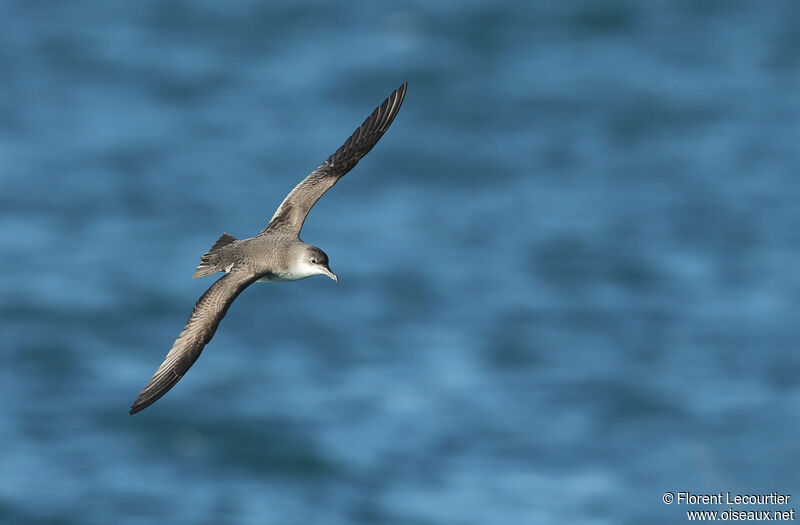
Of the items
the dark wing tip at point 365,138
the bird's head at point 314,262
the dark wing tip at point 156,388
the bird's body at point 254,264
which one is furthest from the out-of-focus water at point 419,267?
the dark wing tip at point 156,388

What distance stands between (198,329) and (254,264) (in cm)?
97

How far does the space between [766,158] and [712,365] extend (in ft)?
36.1

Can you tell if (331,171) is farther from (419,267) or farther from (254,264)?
(419,267)

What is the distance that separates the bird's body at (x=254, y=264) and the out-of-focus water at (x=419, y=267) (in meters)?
33.5

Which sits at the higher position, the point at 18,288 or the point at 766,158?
the point at 766,158

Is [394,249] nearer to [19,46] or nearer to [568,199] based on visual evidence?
[568,199]

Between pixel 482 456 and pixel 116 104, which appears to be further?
pixel 116 104

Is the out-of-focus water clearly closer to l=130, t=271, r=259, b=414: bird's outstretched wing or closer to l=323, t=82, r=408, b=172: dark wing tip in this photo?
l=323, t=82, r=408, b=172: dark wing tip

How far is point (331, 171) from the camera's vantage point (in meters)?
15.4

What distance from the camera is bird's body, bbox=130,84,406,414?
12.8 metres

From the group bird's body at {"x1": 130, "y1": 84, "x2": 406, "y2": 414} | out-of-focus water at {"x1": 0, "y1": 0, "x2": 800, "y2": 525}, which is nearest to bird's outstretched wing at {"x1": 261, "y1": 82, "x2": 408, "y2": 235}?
bird's body at {"x1": 130, "y1": 84, "x2": 406, "y2": 414}

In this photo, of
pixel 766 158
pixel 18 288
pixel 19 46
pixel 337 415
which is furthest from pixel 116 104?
pixel 766 158

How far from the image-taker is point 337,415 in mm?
51406

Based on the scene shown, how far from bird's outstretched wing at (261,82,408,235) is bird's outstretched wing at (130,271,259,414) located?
1.55 meters
